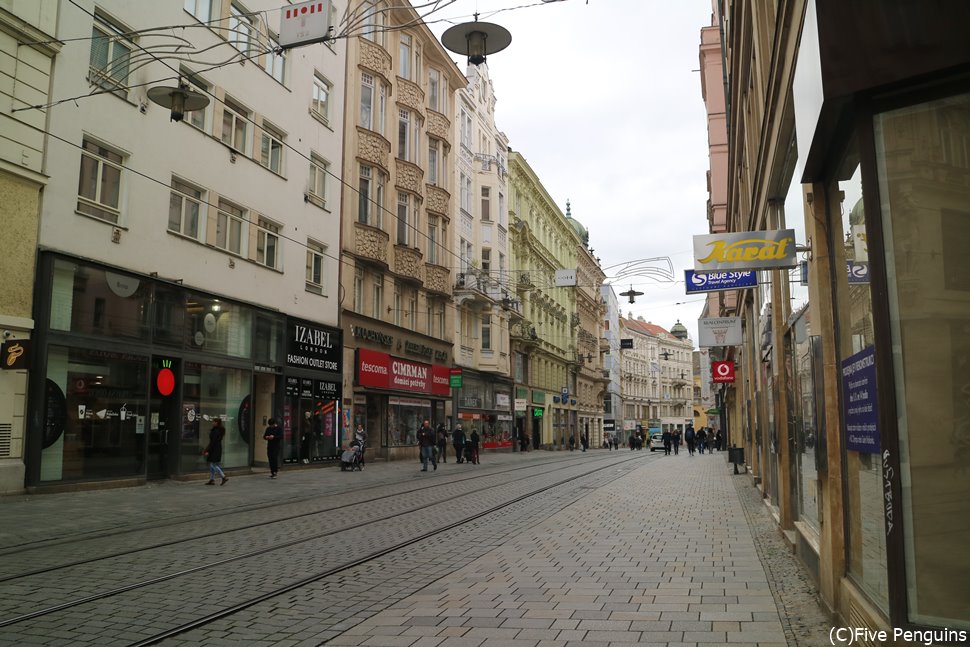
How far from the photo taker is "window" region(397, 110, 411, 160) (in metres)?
35.6

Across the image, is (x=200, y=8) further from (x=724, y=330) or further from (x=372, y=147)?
(x=724, y=330)

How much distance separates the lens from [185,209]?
2184 centimetres

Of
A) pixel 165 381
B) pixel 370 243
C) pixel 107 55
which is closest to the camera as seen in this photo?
pixel 107 55

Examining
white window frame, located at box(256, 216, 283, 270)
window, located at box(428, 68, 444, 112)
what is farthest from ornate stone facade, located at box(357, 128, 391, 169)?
window, located at box(428, 68, 444, 112)

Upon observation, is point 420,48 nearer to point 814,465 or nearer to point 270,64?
point 270,64

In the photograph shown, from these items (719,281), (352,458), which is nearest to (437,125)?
(352,458)

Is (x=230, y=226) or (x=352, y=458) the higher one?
(x=230, y=226)

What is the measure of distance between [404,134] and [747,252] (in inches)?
1151

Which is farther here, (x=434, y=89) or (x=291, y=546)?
(x=434, y=89)

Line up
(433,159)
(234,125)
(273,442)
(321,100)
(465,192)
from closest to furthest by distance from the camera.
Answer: (273,442)
(234,125)
(321,100)
(433,159)
(465,192)

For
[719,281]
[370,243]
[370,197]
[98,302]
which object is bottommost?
[719,281]

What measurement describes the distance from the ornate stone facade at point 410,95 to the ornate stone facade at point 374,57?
154 centimetres

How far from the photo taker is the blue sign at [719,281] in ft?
42.1

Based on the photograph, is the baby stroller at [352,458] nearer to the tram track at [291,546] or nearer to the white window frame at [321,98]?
the tram track at [291,546]
